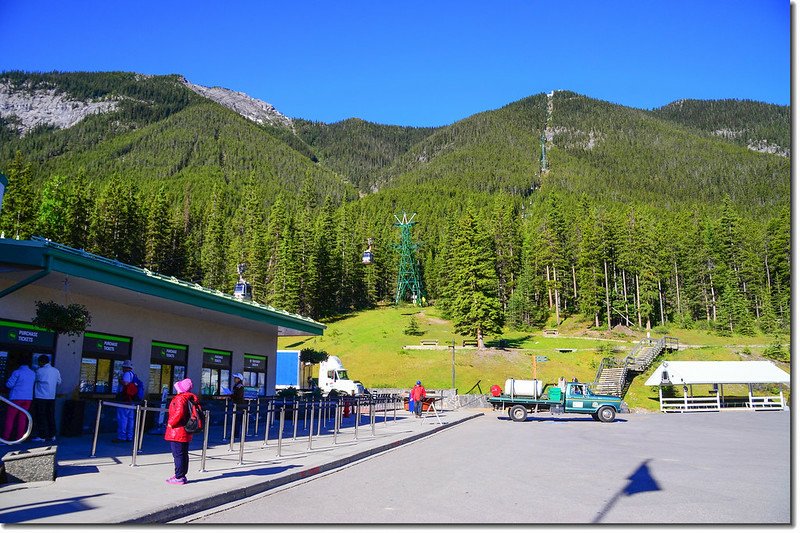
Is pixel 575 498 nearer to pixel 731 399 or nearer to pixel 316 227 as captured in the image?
pixel 731 399

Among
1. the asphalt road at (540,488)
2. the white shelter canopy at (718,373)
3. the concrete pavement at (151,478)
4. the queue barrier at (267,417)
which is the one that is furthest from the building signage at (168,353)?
the white shelter canopy at (718,373)

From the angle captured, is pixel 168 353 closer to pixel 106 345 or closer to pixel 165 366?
pixel 165 366

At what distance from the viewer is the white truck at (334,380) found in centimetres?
3825

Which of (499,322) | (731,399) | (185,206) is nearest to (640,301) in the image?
(499,322)

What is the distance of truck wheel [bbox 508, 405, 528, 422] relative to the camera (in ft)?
101

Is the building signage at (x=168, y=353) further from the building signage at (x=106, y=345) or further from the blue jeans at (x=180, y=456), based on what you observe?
the blue jeans at (x=180, y=456)

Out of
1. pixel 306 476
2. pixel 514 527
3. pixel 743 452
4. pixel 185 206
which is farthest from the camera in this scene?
pixel 185 206

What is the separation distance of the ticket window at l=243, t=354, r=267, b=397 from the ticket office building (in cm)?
11

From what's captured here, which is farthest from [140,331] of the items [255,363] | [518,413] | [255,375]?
[518,413]

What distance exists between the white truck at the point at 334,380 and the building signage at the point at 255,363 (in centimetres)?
1198

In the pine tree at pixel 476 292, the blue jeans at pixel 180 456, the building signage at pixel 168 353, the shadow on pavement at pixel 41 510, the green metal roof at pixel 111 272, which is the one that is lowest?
the shadow on pavement at pixel 41 510

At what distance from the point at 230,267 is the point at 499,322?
1846 inches

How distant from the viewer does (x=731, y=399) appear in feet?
146

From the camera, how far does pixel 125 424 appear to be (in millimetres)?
13969
